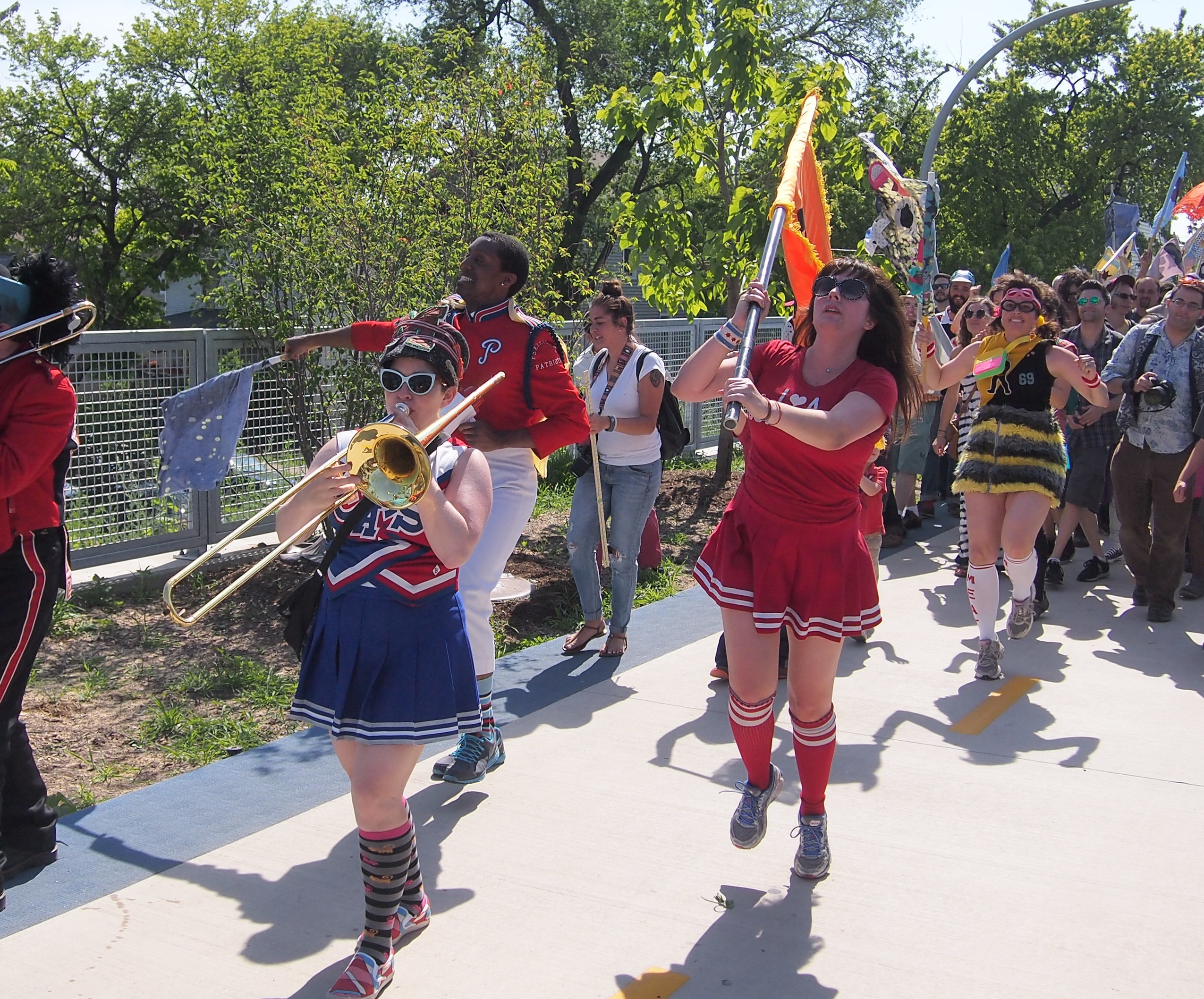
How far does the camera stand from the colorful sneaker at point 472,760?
472 centimetres

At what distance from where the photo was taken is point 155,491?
7762 millimetres

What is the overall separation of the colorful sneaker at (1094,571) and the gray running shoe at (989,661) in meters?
2.65

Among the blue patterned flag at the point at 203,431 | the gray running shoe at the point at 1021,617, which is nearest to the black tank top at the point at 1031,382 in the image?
the gray running shoe at the point at 1021,617

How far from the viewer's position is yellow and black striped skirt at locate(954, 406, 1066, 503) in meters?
6.32

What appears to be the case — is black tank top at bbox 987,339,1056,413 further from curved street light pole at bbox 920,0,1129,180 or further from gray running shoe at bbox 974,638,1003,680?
curved street light pole at bbox 920,0,1129,180

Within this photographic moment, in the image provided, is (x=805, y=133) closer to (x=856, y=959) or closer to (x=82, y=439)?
(x=856, y=959)

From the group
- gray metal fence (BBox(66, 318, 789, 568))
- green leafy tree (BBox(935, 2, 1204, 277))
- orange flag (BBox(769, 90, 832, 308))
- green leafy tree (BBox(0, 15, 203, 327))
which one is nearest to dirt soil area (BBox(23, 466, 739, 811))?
gray metal fence (BBox(66, 318, 789, 568))

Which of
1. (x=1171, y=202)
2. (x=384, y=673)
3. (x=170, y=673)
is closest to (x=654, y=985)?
(x=384, y=673)

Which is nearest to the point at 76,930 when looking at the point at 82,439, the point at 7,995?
the point at 7,995

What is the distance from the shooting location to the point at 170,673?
6.11 metres

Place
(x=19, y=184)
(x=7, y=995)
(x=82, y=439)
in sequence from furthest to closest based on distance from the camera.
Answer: (x=19, y=184), (x=82, y=439), (x=7, y=995)

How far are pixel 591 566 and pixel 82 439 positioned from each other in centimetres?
335

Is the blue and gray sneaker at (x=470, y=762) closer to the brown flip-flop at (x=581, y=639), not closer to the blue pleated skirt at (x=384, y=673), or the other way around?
the blue pleated skirt at (x=384, y=673)

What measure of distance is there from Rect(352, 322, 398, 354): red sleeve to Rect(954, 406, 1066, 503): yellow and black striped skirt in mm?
3223
